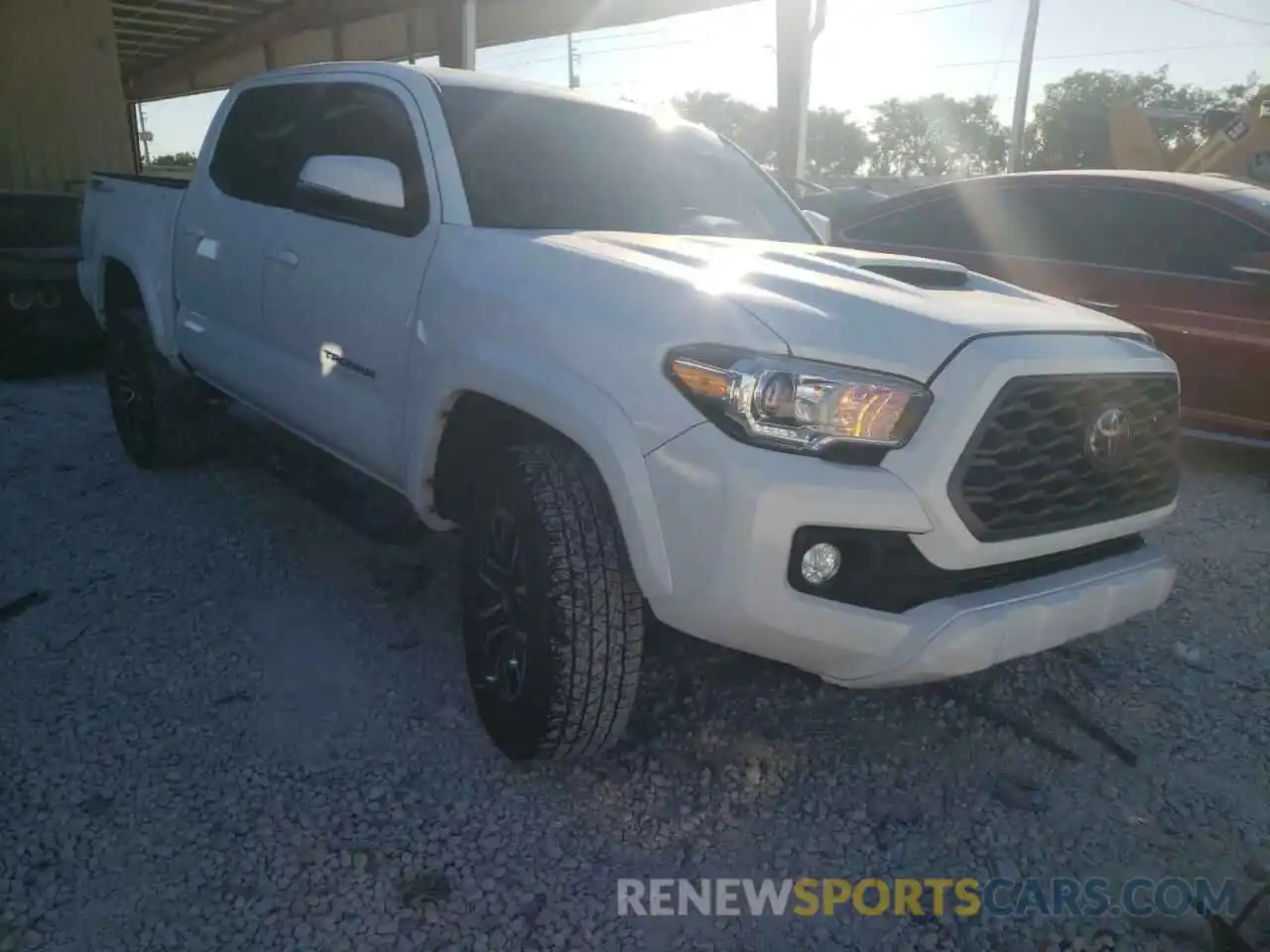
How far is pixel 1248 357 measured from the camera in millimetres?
4812

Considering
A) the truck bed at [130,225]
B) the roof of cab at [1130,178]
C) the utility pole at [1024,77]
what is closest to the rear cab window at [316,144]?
the truck bed at [130,225]

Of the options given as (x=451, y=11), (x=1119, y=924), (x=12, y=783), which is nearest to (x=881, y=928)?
(x=1119, y=924)

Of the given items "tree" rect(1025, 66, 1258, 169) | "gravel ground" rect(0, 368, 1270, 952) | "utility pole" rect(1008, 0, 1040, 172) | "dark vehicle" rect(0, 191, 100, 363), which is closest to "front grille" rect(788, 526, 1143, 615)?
"gravel ground" rect(0, 368, 1270, 952)

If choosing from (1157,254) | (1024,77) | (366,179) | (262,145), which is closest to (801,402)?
(366,179)

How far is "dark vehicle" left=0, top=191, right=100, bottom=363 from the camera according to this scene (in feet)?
21.7

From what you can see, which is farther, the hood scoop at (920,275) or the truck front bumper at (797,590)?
the hood scoop at (920,275)

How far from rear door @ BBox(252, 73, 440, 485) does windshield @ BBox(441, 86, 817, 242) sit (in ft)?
0.60

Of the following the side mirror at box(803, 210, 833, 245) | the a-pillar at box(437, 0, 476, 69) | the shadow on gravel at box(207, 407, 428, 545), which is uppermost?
the a-pillar at box(437, 0, 476, 69)

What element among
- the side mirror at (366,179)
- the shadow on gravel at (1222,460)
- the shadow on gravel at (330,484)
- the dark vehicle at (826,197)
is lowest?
the shadow on gravel at (1222,460)

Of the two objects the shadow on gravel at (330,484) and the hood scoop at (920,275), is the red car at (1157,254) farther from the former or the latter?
the shadow on gravel at (330,484)

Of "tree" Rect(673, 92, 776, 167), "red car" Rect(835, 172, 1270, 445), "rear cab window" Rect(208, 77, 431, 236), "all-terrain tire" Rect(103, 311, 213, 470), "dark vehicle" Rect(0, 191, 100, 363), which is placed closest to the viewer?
"rear cab window" Rect(208, 77, 431, 236)

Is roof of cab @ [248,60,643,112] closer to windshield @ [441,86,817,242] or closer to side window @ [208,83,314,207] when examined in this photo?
windshield @ [441,86,817,242]

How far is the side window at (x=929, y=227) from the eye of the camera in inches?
238

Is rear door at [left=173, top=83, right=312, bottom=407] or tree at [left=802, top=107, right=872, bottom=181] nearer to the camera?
rear door at [left=173, top=83, right=312, bottom=407]
